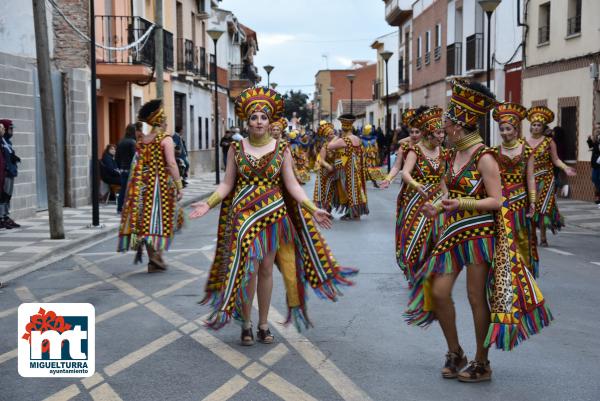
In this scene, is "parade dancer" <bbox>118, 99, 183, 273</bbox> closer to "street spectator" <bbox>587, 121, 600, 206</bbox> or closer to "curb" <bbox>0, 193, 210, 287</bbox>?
"curb" <bbox>0, 193, 210, 287</bbox>

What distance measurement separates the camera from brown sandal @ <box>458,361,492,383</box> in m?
5.40

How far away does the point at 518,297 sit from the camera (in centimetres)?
529

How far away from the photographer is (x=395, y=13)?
4709 centimetres

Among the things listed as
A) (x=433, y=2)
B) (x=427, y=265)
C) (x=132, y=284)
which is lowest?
(x=132, y=284)

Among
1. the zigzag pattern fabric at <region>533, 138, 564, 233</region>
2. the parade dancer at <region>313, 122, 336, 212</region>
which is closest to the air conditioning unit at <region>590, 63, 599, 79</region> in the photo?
the parade dancer at <region>313, 122, 336, 212</region>

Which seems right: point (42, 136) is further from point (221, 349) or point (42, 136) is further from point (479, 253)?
point (479, 253)

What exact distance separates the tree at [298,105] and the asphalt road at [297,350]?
351 feet

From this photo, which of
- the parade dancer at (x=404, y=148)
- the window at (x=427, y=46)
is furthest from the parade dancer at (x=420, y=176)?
the window at (x=427, y=46)

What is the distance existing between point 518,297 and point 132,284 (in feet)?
15.9

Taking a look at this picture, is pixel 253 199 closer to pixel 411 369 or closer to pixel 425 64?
pixel 411 369

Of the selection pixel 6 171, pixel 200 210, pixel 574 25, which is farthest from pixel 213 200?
pixel 574 25

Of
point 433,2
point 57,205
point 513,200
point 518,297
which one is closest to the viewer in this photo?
point 518,297

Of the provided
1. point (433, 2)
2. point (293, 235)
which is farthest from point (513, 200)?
point (433, 2)

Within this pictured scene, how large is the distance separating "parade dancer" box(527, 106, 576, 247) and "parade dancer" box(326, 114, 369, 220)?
4.76 m
